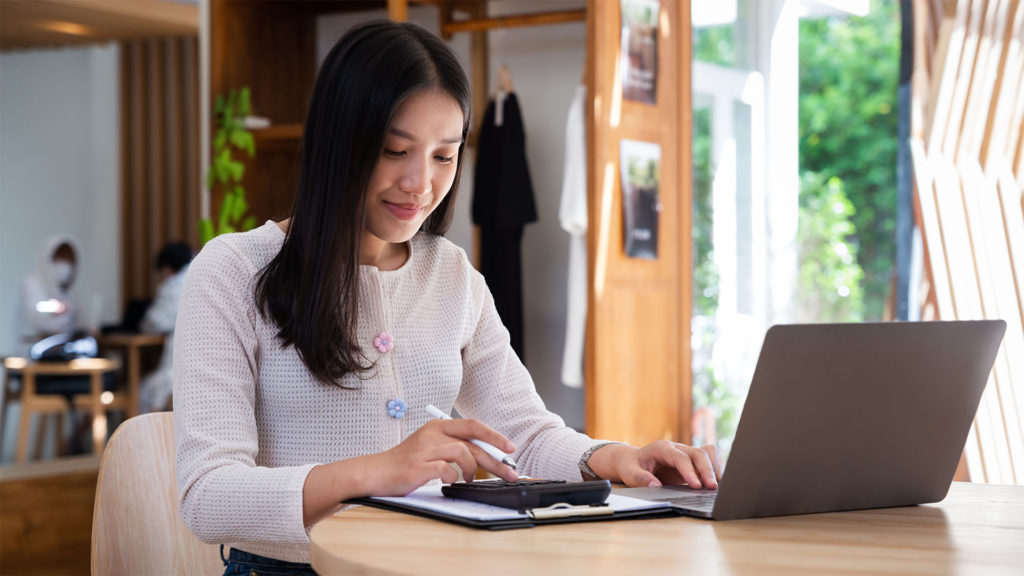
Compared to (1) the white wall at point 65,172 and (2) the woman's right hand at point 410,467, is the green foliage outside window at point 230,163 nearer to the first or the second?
(2) the woman's right hand at point 410,467

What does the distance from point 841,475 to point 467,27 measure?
3.60 meters

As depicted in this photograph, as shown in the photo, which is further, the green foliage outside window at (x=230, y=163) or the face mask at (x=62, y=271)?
the face mask at (x=62, y=271)

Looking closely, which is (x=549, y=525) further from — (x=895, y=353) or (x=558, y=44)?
(x=558, y=44)

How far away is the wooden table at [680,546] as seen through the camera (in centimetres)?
84

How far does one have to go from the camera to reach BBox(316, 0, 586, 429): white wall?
461cm

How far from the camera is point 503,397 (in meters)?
1.56

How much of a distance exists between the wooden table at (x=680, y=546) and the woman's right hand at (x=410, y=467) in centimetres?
4

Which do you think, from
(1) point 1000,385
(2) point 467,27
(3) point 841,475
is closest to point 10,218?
(2) point 467,27

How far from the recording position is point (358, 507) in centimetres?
109

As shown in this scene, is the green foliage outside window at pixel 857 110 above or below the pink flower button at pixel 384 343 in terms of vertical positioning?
above

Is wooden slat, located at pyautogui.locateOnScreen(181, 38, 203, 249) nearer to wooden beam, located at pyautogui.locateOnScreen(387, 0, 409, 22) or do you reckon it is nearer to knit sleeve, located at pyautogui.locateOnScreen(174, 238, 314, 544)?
wooden beam, located at pyautogui.locateOnScreen(387, 0, 409, 22)

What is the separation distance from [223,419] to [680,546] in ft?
1.83

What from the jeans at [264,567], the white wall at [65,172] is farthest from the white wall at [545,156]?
the white wall at [65,172]

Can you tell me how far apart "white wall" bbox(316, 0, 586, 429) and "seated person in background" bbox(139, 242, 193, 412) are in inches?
98.9
